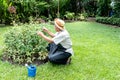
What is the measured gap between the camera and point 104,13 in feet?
40.2

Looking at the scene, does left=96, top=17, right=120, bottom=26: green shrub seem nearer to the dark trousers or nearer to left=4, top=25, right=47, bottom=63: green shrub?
left=4, top=25, right=47, bottom=63: green shrub

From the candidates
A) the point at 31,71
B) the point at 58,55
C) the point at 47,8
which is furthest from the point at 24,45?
the point at 47,8

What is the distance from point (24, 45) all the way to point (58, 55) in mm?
768

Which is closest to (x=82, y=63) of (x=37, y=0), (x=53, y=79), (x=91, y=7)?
(x=53, y=79)

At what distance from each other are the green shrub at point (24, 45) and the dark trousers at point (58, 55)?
0.28 meters

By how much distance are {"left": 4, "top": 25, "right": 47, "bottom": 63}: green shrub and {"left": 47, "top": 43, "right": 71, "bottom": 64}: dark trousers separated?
0.28 meters

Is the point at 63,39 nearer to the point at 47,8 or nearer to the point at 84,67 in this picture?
the point at 84,67

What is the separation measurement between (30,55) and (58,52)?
600mm

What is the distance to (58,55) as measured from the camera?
182 inches

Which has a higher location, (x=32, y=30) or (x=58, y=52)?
(x=32, y=30)

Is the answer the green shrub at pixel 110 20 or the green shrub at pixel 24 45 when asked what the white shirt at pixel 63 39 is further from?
the green shrub at pixel 110 20

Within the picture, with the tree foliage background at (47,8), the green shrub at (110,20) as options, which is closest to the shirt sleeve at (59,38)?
the tree foliage background at (47,8)

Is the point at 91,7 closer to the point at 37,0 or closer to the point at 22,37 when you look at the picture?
the point at 37,0

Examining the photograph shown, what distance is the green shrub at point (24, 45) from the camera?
15.9 ft
